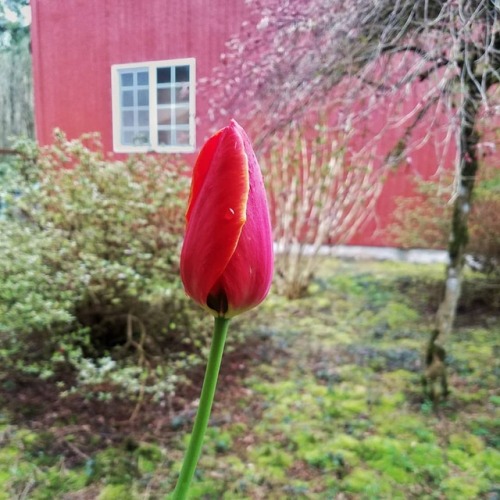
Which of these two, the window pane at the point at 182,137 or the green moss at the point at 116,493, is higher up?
the window pane at the point at 182,137

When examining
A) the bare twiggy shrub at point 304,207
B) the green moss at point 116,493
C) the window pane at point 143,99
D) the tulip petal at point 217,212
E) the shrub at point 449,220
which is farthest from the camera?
the bare twiggy shrub at point 304,207

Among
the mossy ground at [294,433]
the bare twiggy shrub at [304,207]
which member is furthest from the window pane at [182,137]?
the bare twiggy shrub at [304,207]

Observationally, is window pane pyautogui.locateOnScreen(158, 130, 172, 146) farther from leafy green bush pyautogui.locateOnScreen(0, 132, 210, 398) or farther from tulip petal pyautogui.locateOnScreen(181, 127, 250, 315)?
tulip petal pyautogui.locateOnScreen(181, 127, 250, 315)

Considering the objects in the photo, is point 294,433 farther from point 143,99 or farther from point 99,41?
point 99,41

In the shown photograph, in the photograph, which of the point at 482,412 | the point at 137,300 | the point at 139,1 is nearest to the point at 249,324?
the point at 137,300

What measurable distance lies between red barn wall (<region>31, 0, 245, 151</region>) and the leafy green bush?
0.52 feet

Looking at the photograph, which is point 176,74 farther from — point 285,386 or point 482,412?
point 482,412

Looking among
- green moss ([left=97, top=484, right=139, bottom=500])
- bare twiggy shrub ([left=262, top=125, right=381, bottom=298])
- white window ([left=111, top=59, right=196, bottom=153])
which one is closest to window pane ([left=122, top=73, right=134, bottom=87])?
white window ([left=111, top=59, right=196, bottom=153])

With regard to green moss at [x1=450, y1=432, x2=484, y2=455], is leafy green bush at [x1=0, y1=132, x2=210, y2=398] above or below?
above

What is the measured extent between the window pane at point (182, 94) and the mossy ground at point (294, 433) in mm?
1020

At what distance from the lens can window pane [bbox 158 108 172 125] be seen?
1.54 m

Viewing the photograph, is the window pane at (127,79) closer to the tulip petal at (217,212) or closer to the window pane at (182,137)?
the window pane at (182,137)

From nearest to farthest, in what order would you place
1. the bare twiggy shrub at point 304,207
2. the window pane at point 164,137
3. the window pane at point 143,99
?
the window pane at point 143,99
the window pane at point 164,137
the bare twiggy shrub at point 304,207

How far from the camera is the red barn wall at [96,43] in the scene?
4.85 ft
